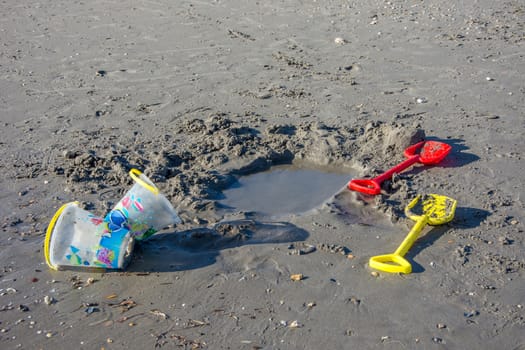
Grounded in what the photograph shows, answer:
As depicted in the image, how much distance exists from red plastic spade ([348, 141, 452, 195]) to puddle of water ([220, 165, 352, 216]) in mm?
237

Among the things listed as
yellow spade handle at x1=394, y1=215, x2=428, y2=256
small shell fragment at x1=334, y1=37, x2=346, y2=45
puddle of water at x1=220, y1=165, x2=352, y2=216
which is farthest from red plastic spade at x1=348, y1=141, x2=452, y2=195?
small shell fragment at x1=334, y1=37, x2=346, y2=45

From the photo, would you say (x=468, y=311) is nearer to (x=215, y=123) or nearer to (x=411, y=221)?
(x=411, y=221)

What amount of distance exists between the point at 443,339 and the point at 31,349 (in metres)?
2.18

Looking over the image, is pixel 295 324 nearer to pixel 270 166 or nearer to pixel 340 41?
pixel 270 166

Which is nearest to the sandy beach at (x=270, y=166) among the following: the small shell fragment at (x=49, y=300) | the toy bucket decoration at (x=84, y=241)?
the small shell fragment at (x=49, y=300)

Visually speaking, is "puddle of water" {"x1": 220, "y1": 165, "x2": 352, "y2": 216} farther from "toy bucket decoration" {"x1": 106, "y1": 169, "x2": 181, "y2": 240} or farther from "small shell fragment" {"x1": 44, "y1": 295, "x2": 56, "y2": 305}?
"small shell fragment" {"x1": 44, "y1": 295, "x2": 56, "y2": 305}

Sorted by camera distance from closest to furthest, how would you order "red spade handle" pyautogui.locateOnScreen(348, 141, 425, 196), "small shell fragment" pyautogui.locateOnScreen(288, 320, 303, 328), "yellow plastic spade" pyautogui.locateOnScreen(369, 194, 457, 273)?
1. "small shell fragment" pyautogui.locateOnScreen(288, 320, 303, 328)
2. "yellow plastic spade" pyautogui.locateOnScreen(369, 194, 457, 273)
3. "red spade handle" pyautogui.locateOnScreen(348, 141, 425, 196)

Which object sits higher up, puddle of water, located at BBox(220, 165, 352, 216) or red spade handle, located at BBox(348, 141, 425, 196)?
A: red spade handle, located at BBox(348, 141, 425, 196)

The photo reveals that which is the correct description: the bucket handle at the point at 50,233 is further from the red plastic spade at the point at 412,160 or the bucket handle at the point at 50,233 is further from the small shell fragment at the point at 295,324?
the red plastic spade at the point at 412,160

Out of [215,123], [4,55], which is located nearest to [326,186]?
[215,123]

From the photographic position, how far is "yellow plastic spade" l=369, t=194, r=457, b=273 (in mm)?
3535

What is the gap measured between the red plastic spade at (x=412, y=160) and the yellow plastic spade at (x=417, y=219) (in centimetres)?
35

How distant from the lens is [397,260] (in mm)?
3580

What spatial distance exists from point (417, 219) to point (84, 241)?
214 centimetres
